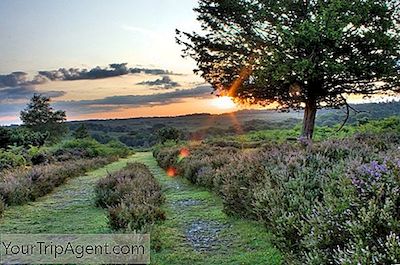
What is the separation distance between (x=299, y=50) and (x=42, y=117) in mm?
45581

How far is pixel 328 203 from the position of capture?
4.31 meters

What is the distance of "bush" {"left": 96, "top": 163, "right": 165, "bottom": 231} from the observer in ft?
20.5

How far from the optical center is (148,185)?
986 centimetres

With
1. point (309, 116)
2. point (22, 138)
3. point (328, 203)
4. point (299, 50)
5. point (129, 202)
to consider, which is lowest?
point (22, 138)

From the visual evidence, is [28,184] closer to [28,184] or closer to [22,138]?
[28,184]

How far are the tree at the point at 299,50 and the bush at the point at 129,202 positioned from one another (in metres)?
8.26

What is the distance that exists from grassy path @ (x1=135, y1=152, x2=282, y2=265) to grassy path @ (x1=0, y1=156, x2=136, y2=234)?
3.73 ft

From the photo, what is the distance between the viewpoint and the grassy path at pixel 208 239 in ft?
16.9

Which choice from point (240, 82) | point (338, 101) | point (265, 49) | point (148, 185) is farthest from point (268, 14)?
point (148, 185)

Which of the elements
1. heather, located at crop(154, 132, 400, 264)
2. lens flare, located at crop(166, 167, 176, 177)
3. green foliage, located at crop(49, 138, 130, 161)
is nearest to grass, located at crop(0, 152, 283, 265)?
heather, located at crop(154, 132, 400, 264)

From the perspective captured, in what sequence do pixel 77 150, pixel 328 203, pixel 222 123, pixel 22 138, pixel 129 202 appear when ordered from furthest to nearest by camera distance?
pixel 222 123 < pixel 77 150 < pixel 22 138 < pixel 129 202 < pixel 328 203

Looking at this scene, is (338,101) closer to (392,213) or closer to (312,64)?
(312,64)

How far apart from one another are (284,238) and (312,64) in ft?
36.5

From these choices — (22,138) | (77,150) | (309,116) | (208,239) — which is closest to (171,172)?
(309,116)
